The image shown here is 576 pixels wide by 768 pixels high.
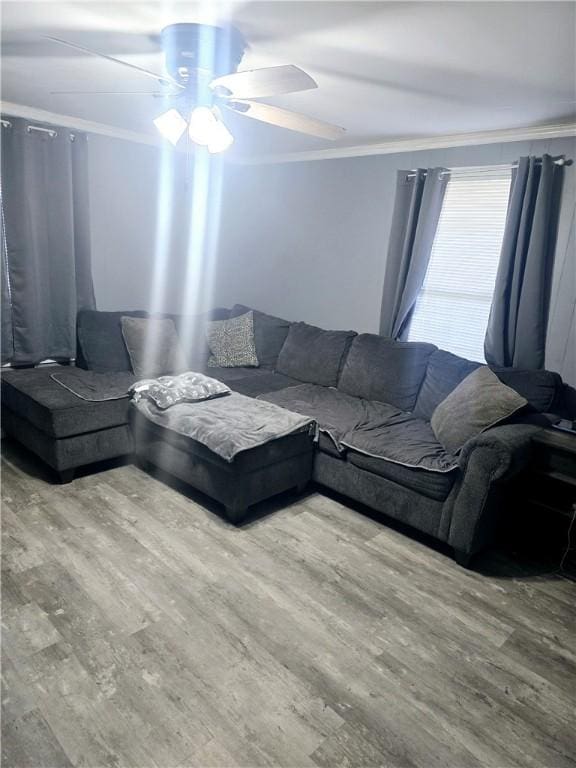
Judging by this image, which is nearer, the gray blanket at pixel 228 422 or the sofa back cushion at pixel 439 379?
the gray blanket at pixel 228 422

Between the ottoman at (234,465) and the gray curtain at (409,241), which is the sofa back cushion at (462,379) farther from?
the ottoman at (234,465)

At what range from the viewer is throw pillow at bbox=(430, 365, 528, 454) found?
2.63 m

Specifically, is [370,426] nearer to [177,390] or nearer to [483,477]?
[483,477]

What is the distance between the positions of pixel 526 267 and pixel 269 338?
2121mm

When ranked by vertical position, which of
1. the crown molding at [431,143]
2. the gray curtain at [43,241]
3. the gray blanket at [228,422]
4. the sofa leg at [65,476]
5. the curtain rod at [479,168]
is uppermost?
the crown molding at [431,143]

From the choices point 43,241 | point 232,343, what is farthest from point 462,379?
point 43,241

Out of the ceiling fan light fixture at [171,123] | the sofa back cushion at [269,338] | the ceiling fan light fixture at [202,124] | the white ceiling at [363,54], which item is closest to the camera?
the white ceiling at [363,54]

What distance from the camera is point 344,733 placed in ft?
5.19

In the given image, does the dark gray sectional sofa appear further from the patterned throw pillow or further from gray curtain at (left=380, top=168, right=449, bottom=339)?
gray curtain at (left=380, top=168, right=449, bottom=339)

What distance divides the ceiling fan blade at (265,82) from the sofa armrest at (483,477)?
177 centimetres

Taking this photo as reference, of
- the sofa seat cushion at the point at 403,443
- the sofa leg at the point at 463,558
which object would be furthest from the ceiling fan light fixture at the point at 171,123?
the sofa leg at the point at 463,558

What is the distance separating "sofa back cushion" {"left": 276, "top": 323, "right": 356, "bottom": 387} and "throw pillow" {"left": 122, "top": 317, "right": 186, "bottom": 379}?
89cm

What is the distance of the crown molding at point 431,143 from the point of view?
2895mm

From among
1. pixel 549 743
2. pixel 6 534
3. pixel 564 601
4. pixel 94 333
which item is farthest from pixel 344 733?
pixel 94 333
